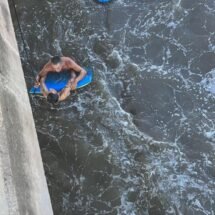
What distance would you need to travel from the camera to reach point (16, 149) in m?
5.08

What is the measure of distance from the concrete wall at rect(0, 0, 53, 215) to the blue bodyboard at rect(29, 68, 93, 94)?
1146mm

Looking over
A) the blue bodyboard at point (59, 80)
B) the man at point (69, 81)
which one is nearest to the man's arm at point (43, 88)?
the man at point (69, 81)

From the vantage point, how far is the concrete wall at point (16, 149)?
4641 millimetres

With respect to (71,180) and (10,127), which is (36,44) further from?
(10,127)

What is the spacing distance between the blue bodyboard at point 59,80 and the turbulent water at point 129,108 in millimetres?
159

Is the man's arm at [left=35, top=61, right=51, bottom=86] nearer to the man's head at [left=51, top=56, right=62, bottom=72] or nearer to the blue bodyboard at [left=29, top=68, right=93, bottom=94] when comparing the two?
the blue bodyboard at [left=29, top=68, right=93, bottom=94]

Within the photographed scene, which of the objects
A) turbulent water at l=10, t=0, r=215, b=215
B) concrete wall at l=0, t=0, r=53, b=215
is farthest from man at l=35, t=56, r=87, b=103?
concrete wall at l=0, t=0, r=53, b=215

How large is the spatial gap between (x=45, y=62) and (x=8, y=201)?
4121 millimetres

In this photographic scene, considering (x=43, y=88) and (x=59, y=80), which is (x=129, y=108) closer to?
(x=59, y=80)

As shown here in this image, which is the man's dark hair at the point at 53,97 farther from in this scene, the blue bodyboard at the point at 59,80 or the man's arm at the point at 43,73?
the man's arm at the point at 43,73

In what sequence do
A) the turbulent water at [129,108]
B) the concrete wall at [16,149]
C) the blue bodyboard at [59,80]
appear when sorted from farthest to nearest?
1. the blue bodyboard at [59,80]
2. the turbulent water at [129,108]
3. the concrete wall at [16,149]

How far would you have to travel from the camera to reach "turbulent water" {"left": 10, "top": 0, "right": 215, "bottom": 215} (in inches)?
258

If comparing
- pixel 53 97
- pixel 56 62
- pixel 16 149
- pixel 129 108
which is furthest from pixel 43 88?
pixel 16 149

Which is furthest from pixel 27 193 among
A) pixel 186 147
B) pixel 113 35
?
pixel 113 35
